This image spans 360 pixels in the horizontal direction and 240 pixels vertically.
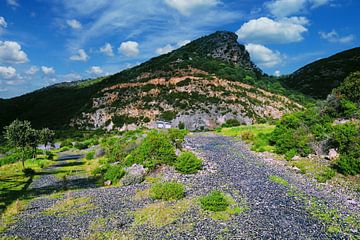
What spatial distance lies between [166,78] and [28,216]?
67.9 m

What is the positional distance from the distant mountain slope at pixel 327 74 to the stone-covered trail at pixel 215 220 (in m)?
106

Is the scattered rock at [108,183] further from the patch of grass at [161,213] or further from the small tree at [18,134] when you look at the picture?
the small tree at [18,134]

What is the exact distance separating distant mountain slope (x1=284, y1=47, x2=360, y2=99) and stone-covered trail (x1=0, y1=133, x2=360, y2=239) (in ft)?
348

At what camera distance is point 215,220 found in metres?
12.4

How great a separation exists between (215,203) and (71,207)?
26.7 feet

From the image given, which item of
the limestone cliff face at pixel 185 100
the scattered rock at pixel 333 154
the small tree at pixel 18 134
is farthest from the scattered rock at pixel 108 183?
the limestone cliff face at pixel 185 100

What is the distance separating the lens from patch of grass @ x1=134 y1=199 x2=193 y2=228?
1288 centimetres

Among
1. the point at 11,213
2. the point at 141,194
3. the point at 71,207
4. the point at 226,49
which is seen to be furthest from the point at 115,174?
the point at 226,49

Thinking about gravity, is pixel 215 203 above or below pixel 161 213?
above

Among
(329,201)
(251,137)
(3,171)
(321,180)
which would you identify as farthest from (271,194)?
(3,171)

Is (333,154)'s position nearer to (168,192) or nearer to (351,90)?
(351,90)

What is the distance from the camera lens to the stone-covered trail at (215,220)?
11.2m

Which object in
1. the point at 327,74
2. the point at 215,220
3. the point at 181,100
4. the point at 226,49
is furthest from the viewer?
the point at 327,74

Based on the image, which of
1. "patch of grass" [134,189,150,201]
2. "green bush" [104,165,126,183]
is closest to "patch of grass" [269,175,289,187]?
"patch of grass" [134,189,150,201]
